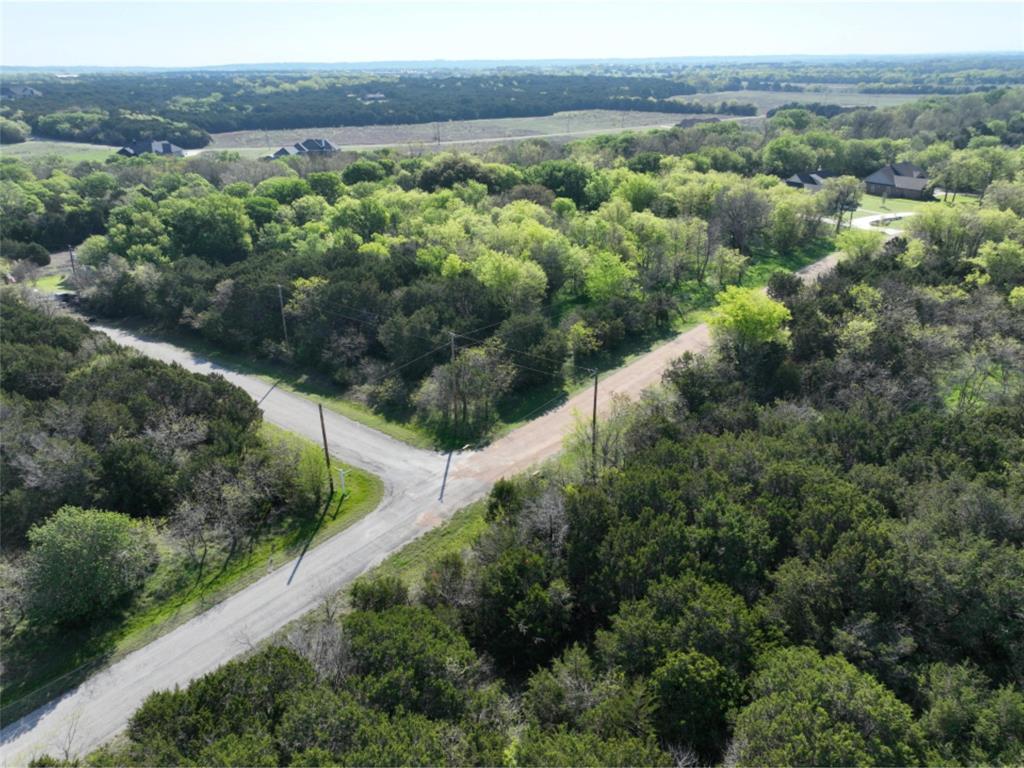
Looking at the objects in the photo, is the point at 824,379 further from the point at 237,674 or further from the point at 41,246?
the point at 41,246

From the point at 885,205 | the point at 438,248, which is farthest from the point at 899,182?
the point at 438,248

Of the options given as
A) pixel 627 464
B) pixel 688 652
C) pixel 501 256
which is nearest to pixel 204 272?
pixel 501 256

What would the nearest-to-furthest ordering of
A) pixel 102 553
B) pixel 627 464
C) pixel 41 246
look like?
1. pixel 102 553
2. pixel 627 464
3. pixel 41 246

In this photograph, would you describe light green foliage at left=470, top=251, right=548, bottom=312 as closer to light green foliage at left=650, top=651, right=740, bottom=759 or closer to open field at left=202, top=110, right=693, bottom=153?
light green foliage at left=650, top=651, right=740, bottom=759

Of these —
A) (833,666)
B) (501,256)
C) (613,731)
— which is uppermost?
(501,256)

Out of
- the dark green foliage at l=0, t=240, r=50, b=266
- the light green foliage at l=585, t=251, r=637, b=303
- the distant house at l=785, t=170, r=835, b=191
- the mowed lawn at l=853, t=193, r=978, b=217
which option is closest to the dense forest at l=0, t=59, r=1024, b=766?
the light green foliage at l=585, t=251, r=637, b=303

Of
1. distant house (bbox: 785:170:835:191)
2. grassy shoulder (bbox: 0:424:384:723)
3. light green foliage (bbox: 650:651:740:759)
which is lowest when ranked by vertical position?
grassy shoulder (bbox: 0:424:384:723)

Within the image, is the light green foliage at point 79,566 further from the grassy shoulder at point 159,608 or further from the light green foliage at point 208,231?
the light green foliage at point 208,231
